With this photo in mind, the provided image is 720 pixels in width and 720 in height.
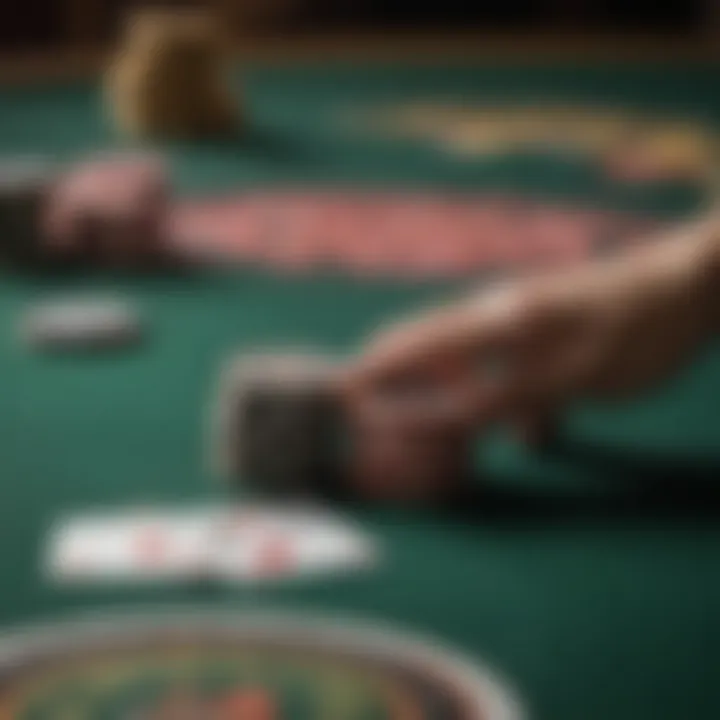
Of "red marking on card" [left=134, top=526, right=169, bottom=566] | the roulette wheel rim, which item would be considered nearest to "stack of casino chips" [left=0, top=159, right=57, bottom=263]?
"red marking on card" [left=134, top=526, right=169, bottom=566]

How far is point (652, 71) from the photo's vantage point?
4.05 m

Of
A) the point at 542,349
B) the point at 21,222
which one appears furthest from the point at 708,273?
the point at 21,222

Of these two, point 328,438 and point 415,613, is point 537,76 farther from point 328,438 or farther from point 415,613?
point 415,613

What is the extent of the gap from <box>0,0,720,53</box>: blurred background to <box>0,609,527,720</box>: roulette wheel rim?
3384 mm

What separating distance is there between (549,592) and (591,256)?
1.10m

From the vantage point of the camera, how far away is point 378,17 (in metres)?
4.77

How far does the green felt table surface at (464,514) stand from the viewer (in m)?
1.30

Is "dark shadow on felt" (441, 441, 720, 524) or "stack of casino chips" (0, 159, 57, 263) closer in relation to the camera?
"dark shadow on felt" (441, 441, 720, 524)

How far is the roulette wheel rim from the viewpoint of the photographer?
124 centimetres

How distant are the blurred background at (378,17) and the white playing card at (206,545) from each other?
3.18 metres

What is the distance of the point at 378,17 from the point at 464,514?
11.1ft

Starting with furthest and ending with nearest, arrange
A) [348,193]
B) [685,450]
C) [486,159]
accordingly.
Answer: [486,159] < [348,193] < [685,450]

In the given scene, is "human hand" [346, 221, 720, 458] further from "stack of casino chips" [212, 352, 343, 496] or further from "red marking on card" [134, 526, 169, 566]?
"red marking on card" [134, 526, 169, 566]

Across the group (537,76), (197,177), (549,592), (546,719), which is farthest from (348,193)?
(546,719)
